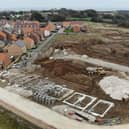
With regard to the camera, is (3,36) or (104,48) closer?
(104,48)

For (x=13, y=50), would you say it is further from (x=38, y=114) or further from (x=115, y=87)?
(x=38, y=114)

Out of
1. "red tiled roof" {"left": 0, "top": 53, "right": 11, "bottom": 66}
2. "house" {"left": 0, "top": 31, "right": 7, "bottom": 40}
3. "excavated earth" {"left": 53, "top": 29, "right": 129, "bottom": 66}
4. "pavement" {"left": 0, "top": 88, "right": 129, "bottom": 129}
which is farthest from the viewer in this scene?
"house" {"left": 0, "top": 31, "right": 7, "bottom": 40}

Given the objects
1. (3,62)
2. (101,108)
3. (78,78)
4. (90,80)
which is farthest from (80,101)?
(3,62)

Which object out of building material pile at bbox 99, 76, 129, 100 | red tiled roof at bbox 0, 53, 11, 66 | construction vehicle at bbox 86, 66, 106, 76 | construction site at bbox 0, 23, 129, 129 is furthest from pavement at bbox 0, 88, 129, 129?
construction vehicle at bbox 86, 66, 106, 76

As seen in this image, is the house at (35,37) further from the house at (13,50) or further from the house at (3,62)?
the house at (3,62)

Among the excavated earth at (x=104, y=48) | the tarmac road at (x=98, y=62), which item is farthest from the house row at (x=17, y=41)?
the tarmac road at (x=98, y=62)

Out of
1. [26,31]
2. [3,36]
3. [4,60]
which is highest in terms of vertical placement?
[26,31]

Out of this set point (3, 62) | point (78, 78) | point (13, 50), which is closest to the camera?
point (78, 78)

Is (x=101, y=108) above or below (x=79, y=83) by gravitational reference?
below

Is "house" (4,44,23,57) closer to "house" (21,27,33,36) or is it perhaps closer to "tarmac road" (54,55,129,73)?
"tarmac road" (54,55,129,73)
